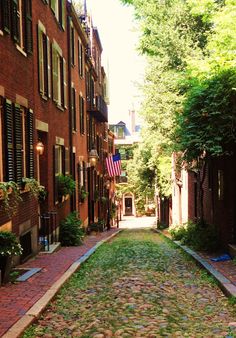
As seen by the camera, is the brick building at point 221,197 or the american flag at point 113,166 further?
the american flag at point 113,166

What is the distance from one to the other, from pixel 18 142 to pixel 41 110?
333 cm

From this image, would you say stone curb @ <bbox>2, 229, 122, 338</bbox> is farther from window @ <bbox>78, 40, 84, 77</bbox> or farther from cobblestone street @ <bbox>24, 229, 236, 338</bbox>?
window @ <bbox>78, 40, 84, 77</bbox>

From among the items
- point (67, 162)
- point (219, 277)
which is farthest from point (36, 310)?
point (67, 162)

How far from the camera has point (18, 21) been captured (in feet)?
35.5

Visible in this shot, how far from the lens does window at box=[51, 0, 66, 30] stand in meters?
16.2

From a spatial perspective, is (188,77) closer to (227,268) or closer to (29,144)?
(29,144)

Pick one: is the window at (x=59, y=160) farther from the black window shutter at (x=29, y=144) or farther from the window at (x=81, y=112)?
the window at (x=81, y=112)

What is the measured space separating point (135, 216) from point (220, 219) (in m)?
49.4

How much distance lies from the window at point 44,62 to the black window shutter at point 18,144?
3.01m

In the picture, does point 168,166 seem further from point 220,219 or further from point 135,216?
point 135,216

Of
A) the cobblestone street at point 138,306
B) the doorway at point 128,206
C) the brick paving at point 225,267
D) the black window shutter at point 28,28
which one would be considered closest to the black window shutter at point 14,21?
the black window shutter at point 28,28

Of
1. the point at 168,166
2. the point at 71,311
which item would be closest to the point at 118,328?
the point at 71,311

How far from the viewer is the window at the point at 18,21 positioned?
9.29 m

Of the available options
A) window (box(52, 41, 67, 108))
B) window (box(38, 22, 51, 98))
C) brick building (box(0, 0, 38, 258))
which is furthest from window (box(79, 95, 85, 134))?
brick building (box(0, 0, 38, 258))
